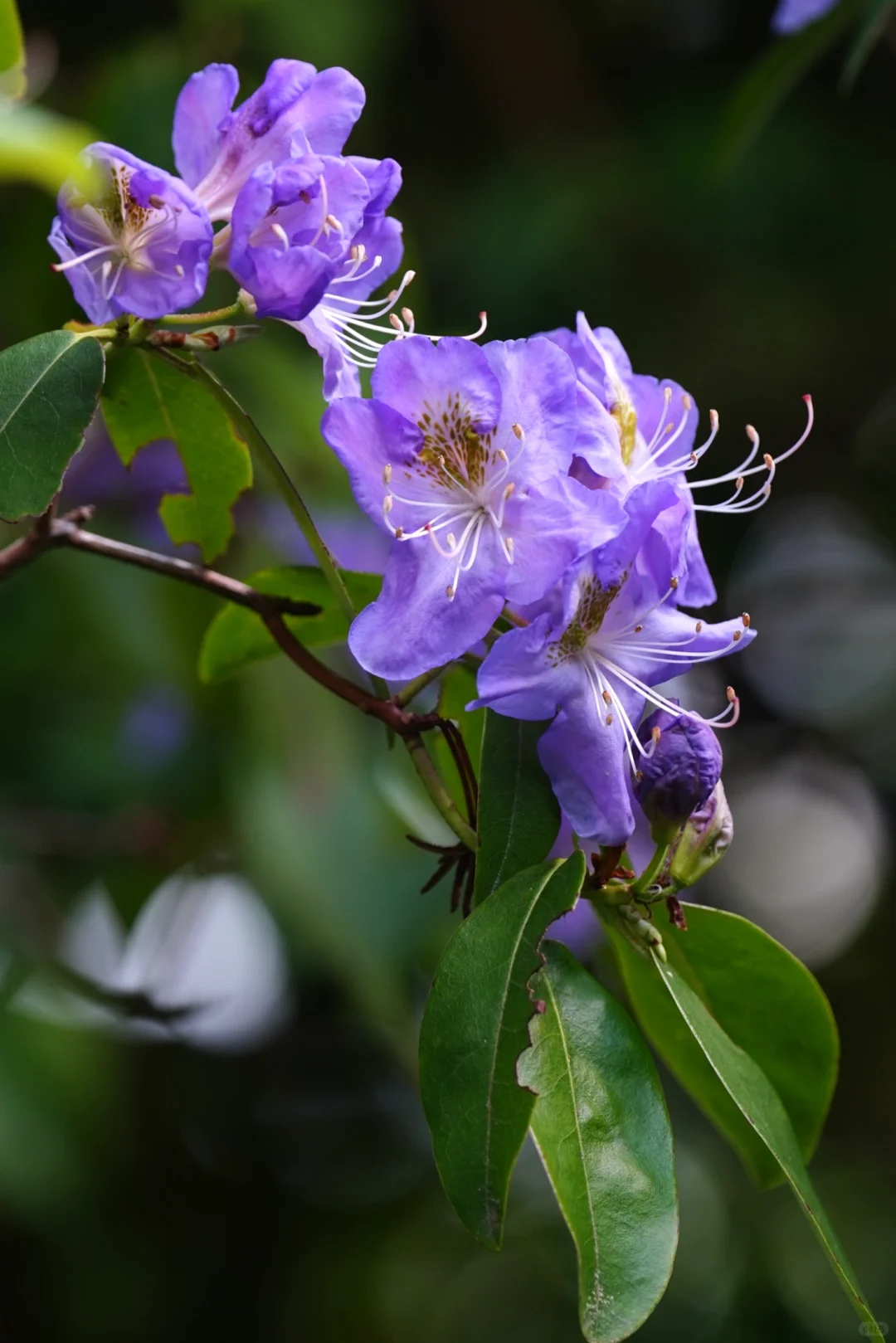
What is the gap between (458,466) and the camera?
915 mm

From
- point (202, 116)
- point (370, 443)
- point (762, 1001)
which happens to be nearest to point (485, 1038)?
point (762, 1001)

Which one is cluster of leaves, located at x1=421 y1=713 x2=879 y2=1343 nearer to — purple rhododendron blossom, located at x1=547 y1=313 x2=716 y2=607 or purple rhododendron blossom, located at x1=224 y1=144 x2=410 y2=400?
purple rhododendron blossom, located at x1=547 y1=313 x2=716 y2=607

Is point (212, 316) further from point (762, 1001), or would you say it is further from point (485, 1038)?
point (762, 1001)

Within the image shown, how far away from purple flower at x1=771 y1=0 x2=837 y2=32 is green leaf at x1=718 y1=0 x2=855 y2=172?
13 mm

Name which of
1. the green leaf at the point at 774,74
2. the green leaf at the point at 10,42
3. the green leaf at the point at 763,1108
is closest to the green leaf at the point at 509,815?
the green leaf at the point at 763,1108

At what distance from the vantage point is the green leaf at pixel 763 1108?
0.81 m

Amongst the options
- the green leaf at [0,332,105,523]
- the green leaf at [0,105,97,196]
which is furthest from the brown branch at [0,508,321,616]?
the green leaf at [0,105,97,196]

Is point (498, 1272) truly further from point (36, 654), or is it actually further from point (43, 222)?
point (43, 222)

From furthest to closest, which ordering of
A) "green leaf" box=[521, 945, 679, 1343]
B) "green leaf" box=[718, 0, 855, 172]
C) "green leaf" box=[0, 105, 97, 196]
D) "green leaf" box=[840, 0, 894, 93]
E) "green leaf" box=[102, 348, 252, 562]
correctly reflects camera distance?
"green leaf" box=[718, 0, 855, 172] < "green leaf" box=[840, 0, 894, 93] < "green leaf" box=[102, 348, 252, 562] < "green leaf" box=[521, 945, 679, 1343] < "green leaf" box=[0, 105, 97, 196]

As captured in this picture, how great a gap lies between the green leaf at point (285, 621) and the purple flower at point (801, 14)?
0.72 metres

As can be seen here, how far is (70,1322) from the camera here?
2.73m

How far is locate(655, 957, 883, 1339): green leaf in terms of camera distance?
813mm

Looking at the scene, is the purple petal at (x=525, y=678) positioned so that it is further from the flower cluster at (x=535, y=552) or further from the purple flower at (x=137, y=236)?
the purple flower at (x=137, y=236)

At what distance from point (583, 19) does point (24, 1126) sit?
2.59 meters
